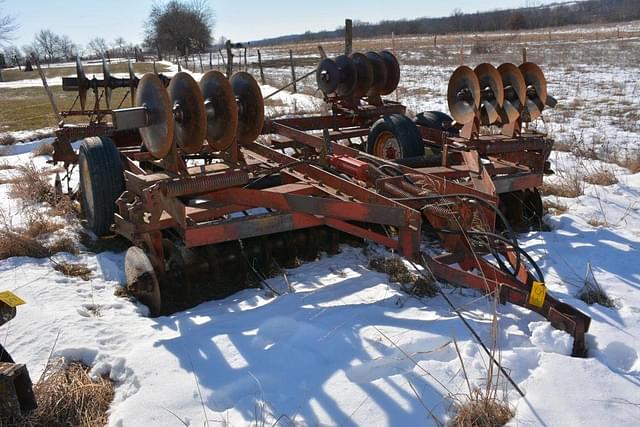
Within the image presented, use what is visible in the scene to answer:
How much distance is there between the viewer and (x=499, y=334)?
3354mm

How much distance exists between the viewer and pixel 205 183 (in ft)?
13.2

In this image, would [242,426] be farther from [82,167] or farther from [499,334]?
[82,167]

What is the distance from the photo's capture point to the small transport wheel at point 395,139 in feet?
21.1

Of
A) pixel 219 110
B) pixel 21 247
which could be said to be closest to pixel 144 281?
pixel 219 110

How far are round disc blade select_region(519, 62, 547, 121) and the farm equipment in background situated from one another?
21.0 inches

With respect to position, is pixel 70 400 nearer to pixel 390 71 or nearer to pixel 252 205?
pixel 252 205

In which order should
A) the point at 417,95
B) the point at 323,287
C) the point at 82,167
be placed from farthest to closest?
the point at 417,95 → the point at 82,167 → the point at 323,287

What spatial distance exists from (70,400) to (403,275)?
2.59m

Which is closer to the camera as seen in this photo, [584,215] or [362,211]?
[362,211]

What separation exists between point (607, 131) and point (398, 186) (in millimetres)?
8240

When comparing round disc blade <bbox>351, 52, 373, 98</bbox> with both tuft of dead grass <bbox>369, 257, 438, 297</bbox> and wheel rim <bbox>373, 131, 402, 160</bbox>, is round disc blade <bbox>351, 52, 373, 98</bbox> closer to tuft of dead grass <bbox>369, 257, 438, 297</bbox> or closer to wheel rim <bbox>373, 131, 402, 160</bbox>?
wheel rim <bbox>373, 131, 402, 160</bbox>

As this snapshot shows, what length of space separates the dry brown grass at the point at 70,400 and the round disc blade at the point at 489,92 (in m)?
4.52

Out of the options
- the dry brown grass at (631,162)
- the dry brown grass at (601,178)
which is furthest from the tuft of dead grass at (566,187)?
the dry brown grass at (631,162)

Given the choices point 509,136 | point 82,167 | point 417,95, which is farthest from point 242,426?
point 417,95
